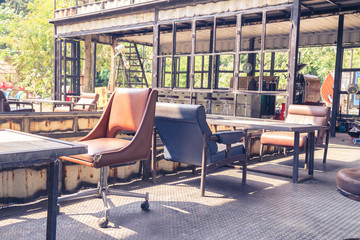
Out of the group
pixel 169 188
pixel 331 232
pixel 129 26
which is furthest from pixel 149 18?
pixel 331 232

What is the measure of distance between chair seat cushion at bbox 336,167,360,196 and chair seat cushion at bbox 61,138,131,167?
Answer: 159 centimetres

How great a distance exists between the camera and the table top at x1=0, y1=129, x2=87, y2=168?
156cm

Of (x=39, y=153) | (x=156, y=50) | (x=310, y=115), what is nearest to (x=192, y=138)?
(x=39, y=153)

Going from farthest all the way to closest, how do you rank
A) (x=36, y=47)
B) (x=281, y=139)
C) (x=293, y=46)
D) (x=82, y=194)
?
(x=36, y=47) → (x=293, y=46) → (x=281, y=139) → (x=82, y=194)

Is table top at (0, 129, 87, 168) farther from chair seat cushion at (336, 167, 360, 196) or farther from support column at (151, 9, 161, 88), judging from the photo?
support column at (151, 9, 161, 88)

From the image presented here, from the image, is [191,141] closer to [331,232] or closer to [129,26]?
[331,232]

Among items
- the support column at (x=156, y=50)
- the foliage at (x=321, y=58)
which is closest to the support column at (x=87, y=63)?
the support column at (x=156, y=50)

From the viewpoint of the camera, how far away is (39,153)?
165cm

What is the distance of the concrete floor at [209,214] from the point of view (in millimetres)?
2555

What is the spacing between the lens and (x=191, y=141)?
3.58m

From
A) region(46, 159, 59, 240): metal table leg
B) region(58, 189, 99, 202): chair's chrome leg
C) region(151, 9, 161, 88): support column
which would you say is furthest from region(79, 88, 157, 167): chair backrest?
region(151, 9, 161, 88): support column

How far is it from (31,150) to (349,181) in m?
1.87

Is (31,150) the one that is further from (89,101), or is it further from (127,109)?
(89,101)

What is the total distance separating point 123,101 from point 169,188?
118 centimetres
